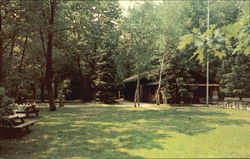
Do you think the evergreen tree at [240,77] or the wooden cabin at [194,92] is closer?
the wooden cabin at [194,92]

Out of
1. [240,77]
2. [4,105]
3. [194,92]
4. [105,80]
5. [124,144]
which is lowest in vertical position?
[124,144]

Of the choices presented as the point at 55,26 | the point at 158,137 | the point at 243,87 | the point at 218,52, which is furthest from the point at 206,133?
the point at 243,87

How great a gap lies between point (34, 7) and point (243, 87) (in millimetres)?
35975

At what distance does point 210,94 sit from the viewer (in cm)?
3984

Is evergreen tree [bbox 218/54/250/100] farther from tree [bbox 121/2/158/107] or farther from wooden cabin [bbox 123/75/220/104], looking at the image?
tree [bbox 121/2/158/107]

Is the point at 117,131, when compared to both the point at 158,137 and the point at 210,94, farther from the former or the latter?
the point at 210,94

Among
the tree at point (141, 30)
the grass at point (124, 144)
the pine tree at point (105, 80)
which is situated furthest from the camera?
the pine tree at point (105, 80)

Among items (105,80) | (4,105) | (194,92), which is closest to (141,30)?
(105,80)

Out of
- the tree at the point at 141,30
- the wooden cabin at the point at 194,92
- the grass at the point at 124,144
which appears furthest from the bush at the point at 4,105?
the wooden cabin at the point at 194,92

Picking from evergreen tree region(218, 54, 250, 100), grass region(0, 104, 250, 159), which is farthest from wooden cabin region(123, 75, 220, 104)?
grass region(0, 104, 250, 159)

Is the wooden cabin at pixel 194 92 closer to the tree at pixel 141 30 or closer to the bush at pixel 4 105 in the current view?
the tree at pixel 141 30

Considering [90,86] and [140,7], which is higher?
[140,7]

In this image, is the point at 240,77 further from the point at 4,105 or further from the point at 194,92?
the point at 4,105

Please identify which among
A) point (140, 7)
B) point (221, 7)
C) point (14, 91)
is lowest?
point (14, 91)
